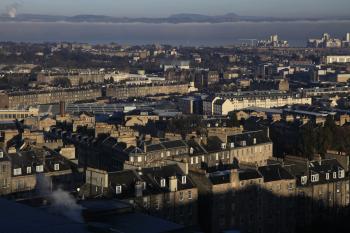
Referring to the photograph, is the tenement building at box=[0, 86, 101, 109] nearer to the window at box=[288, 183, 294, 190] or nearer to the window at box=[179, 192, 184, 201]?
the window at box=[288, 183, 294, 190]

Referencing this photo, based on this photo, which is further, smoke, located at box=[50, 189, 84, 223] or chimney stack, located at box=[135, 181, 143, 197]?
chimney stack, located at box=[135, 181, 143, 197]

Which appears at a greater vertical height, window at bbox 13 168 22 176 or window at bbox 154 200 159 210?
window at bbox 13 168 22 176

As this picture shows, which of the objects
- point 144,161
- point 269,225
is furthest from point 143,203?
point 144,161

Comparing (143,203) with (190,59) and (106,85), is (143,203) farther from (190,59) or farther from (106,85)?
(190,59)

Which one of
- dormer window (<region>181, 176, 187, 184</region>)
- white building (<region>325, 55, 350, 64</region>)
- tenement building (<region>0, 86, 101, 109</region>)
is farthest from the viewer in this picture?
white building (<region>325, 55, 350, 64</region>)

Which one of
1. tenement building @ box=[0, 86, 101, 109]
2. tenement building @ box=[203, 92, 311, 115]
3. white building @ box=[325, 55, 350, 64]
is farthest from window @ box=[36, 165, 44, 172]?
white building @ box=[325, 55, 350, 64]

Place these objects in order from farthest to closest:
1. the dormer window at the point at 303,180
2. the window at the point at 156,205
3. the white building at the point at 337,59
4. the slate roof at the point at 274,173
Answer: the white building at the point at 337,59, the dormer window at the point at 303,180, the slate roof at the point at 274,173, the window at the point at 156,205

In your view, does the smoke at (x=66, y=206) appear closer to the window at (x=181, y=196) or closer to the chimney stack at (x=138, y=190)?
the chimney stack at (x=138, y=190)

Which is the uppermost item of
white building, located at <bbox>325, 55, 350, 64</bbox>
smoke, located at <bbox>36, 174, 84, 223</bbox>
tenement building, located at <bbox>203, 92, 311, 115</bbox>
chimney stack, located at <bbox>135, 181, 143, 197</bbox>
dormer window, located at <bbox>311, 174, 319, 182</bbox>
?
smoke, located at <bbox>36, 174, 84, 223</bbox>

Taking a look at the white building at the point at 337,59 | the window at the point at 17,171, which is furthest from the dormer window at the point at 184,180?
the white building at the point at 337,59

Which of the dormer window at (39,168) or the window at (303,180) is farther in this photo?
the dormer window at (39,168)

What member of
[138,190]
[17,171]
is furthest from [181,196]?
[17,171]
